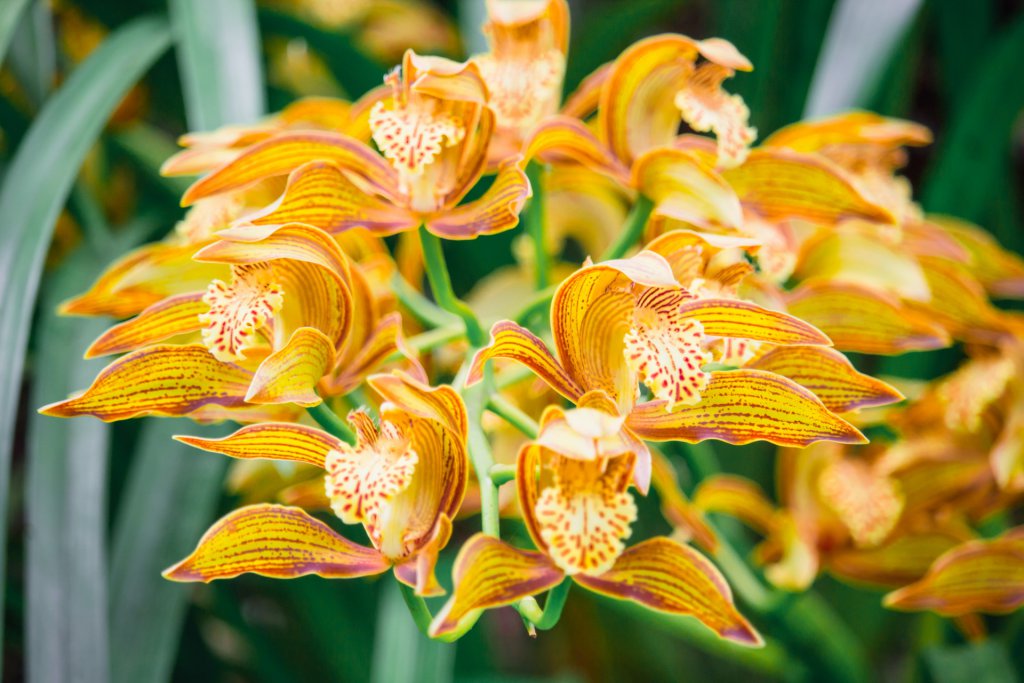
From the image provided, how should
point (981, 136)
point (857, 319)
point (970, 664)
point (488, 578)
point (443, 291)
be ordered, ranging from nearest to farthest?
point (488, 578), point (443, 291), point (857, 319), point (970, 664), point (981, 136)

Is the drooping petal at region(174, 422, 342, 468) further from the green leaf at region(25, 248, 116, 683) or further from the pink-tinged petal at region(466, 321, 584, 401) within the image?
the green leaf at region(25, 248, 116, 683)

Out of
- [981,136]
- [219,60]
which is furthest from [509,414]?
[981,136]

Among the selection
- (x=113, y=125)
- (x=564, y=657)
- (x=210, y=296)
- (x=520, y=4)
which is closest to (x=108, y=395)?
(x=210, y=296)

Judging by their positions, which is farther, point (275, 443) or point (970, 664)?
point (970, 664)

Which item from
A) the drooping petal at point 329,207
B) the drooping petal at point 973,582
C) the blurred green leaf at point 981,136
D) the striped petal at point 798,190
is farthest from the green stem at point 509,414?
the blurred green leaf at point 981,136

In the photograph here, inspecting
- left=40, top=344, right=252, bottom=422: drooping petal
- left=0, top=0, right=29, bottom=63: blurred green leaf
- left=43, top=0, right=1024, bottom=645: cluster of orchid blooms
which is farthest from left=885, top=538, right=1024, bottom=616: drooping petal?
left=0, top=0, right=29, bottom=63: blurred green leaf

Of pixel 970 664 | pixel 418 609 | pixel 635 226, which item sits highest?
pixel 635 226

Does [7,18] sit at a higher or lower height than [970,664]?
higher

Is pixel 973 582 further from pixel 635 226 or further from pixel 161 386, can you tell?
pixel 161 386
